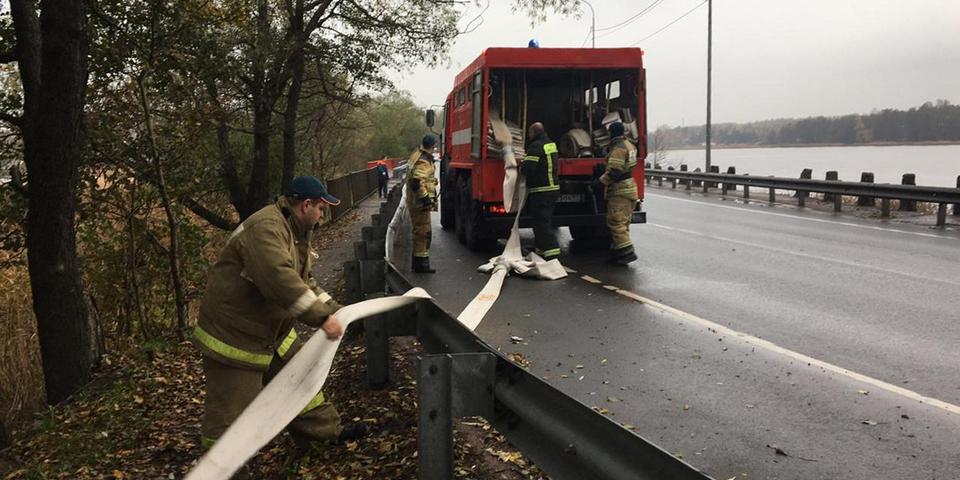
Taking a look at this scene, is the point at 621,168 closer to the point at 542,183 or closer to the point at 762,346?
the point at 542,183

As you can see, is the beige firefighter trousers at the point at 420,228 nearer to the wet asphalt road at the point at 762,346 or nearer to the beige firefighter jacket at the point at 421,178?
the beige firefighter jacket at the point at 421,178

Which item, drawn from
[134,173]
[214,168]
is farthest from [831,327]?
[214,168]

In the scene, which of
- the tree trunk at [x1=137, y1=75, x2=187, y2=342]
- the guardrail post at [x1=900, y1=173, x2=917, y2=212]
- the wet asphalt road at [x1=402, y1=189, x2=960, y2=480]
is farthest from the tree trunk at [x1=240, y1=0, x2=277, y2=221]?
the guardrail post at [x1=900, y1=173, x2=917, y2=212]

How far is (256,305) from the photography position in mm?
3863

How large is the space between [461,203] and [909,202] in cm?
1155

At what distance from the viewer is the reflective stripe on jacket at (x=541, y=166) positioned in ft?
31.5

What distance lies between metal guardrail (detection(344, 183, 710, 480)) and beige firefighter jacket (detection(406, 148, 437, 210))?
16.8 feet

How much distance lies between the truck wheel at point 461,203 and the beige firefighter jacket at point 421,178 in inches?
80.9

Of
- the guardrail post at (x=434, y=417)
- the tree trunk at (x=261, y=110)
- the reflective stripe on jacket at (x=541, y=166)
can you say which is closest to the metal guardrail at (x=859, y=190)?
the reflective stripe on jacket at (x=541, y=166)

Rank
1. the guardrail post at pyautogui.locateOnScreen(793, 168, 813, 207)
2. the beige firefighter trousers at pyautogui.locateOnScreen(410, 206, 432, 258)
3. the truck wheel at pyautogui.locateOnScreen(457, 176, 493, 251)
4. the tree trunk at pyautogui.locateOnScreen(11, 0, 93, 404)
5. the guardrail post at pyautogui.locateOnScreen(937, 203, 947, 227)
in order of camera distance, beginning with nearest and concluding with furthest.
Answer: the tree trunk at pyautogui.locateOnScreen(11, 0, 93, 404) < the beige firefighter trousers at pyautogui.locateOnScreen(410, 206, 432, 258) < the truck wheel at pyautogui.locateOnScreen(457, 176, 493, 251) < the guardrail post at pyautogui.locateOnScreen(937, 203, 947, 227) < the guardrail post at pyautogui.locateOnScreen(793, 168, 813, 207)

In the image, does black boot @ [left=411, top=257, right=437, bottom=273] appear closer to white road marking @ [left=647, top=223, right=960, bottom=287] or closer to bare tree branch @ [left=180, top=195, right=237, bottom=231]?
white road marking @ [left=647, top=223, right=960, bottom=287]

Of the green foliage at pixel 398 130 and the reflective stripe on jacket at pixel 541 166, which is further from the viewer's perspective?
the green foliage at pixel 398 130

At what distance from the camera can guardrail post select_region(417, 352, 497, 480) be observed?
9.78ft

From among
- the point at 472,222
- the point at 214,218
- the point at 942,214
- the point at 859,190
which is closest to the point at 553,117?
the point at 472,222
